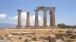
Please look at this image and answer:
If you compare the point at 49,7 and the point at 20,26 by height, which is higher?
the point at 49,7

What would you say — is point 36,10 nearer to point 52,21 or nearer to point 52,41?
point 52,21

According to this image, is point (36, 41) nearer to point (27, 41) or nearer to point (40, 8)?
point (27, 41)

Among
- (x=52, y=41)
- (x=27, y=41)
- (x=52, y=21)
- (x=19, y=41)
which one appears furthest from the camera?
(x=52, y=21)

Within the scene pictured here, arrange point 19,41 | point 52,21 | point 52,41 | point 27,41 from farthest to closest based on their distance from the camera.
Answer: point 52,21
point 19,41
point 27,41
point 52,41

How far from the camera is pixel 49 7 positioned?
5288cm

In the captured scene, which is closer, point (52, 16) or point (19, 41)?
point (19, 41)

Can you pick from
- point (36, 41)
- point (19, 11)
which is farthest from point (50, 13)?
point (36, 41)

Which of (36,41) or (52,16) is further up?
(52,16)

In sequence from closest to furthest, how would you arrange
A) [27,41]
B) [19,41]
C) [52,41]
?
[52,41], [27,41], [19,41]

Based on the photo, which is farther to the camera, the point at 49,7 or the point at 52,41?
the point at 49,7

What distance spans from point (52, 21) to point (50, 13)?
7.93 feet

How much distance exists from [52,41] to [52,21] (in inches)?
1383

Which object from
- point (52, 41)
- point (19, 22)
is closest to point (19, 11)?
point (19, 22)

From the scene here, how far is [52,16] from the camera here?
5250cm
